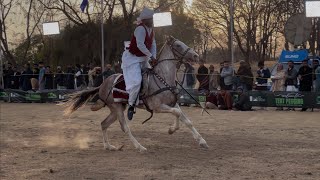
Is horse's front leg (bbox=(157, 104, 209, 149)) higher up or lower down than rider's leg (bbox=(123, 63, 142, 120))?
lower down

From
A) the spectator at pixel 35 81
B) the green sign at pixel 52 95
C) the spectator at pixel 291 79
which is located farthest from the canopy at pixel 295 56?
the spectator at pixel 35 81

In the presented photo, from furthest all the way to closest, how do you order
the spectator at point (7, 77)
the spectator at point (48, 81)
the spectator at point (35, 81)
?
the spectator at point (7, 77)
the spectator at point (35, 81)
the spectator at point (48, 81)

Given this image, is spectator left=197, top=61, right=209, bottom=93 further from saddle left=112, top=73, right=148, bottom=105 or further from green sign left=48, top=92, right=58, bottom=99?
saddle left=112, top=73, right=148, bottom=105

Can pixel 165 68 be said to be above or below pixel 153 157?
above

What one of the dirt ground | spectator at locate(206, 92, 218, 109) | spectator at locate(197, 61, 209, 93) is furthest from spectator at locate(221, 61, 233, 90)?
the dirt ground

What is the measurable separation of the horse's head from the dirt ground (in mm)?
1842

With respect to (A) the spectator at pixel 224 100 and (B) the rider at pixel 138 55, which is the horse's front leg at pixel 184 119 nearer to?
(B) the rider at pixel 138 55

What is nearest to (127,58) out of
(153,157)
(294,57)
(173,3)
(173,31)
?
(153,157)

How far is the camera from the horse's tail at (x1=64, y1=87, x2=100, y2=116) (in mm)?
12156

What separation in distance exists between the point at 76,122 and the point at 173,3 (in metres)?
25.0

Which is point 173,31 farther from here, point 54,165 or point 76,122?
point 54,165

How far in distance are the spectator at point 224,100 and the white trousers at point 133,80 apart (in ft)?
34.7

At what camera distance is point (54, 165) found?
9297 mm

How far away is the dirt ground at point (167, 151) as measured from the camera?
8.27 metres
